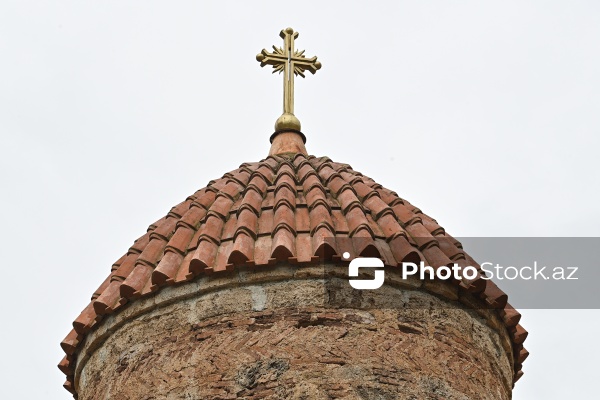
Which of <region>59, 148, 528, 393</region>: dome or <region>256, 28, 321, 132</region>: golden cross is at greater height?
<region>256, 28, 321, 132</region>: golden cross

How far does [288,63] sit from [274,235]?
8.33 feet

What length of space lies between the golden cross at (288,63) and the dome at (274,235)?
106cm

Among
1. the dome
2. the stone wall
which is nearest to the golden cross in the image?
the dome

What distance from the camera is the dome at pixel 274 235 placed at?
6109 millimetres

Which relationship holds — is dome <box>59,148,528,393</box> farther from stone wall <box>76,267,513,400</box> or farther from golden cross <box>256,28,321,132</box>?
golden cross <box>256,28,321,132</box>

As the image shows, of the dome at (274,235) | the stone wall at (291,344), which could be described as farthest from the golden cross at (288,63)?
the stone wall at (291,344)

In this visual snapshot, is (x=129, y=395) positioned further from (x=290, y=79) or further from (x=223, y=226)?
(x=290, y=79)

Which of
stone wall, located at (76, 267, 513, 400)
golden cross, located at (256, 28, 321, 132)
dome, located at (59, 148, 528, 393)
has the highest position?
golden cross, located at (256, 28, 321, 132)

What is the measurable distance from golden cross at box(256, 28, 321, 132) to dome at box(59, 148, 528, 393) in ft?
3.48

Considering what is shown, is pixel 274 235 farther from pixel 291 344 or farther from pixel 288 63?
pixel 288 63

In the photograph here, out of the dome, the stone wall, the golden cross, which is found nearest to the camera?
the stone wall

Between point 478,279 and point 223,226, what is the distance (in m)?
1.53

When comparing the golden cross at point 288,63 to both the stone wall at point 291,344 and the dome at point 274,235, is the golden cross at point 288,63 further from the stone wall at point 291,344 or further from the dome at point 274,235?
the stone wall at point 291,344

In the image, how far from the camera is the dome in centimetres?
611
